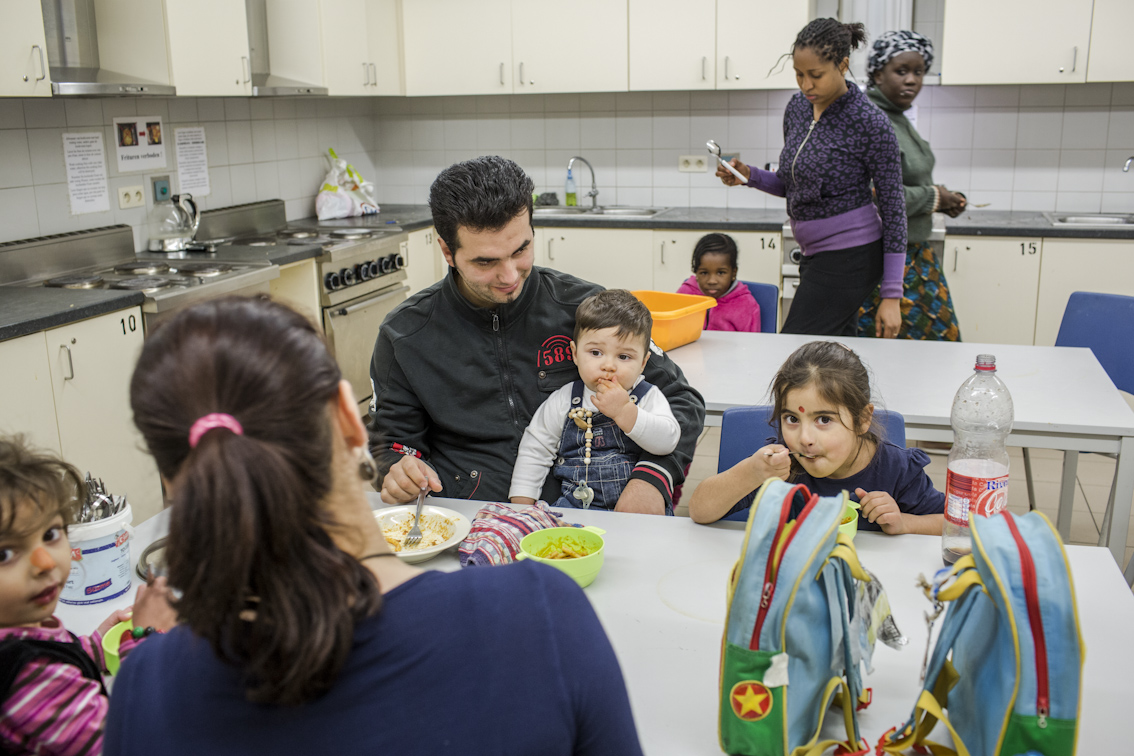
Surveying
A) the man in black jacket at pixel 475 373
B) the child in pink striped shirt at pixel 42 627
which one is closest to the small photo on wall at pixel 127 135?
the man in black jacket at pixel 475 373

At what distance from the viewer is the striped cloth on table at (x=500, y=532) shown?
1.37 meters

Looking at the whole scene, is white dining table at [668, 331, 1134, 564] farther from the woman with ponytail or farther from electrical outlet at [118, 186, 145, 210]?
electrical outlet at [118, 186, 145, 210]

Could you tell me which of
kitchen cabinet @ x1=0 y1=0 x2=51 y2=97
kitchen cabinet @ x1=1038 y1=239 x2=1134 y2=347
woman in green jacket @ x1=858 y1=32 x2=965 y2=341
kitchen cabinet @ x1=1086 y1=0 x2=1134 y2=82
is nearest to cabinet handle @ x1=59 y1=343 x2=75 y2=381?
kitchen cabinet @ x1=0 y1=0 x2=51 y2=97

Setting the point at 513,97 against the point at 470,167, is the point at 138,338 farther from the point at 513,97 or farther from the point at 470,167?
the point at 513,97

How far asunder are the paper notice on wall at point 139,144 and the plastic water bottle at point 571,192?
7.01 ft

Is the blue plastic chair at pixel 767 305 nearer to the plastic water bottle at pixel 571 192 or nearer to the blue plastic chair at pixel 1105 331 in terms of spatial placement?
the blue plastic chair at pixel 1105 331

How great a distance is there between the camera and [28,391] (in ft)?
8.39

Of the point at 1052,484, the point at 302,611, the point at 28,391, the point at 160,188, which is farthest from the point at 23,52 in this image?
the point at 1052,484

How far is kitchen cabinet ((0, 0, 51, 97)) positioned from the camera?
266 centimetres

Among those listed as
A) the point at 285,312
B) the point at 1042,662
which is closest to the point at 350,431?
the point at 285,312

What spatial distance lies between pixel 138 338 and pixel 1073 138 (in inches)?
168

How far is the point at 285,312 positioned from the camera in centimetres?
70

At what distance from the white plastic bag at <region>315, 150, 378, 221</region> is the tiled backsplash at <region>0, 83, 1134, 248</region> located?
4.3 inches

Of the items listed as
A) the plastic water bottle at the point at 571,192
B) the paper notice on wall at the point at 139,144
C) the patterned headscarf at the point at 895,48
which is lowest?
the plastic water bottle at the point at 571,192
